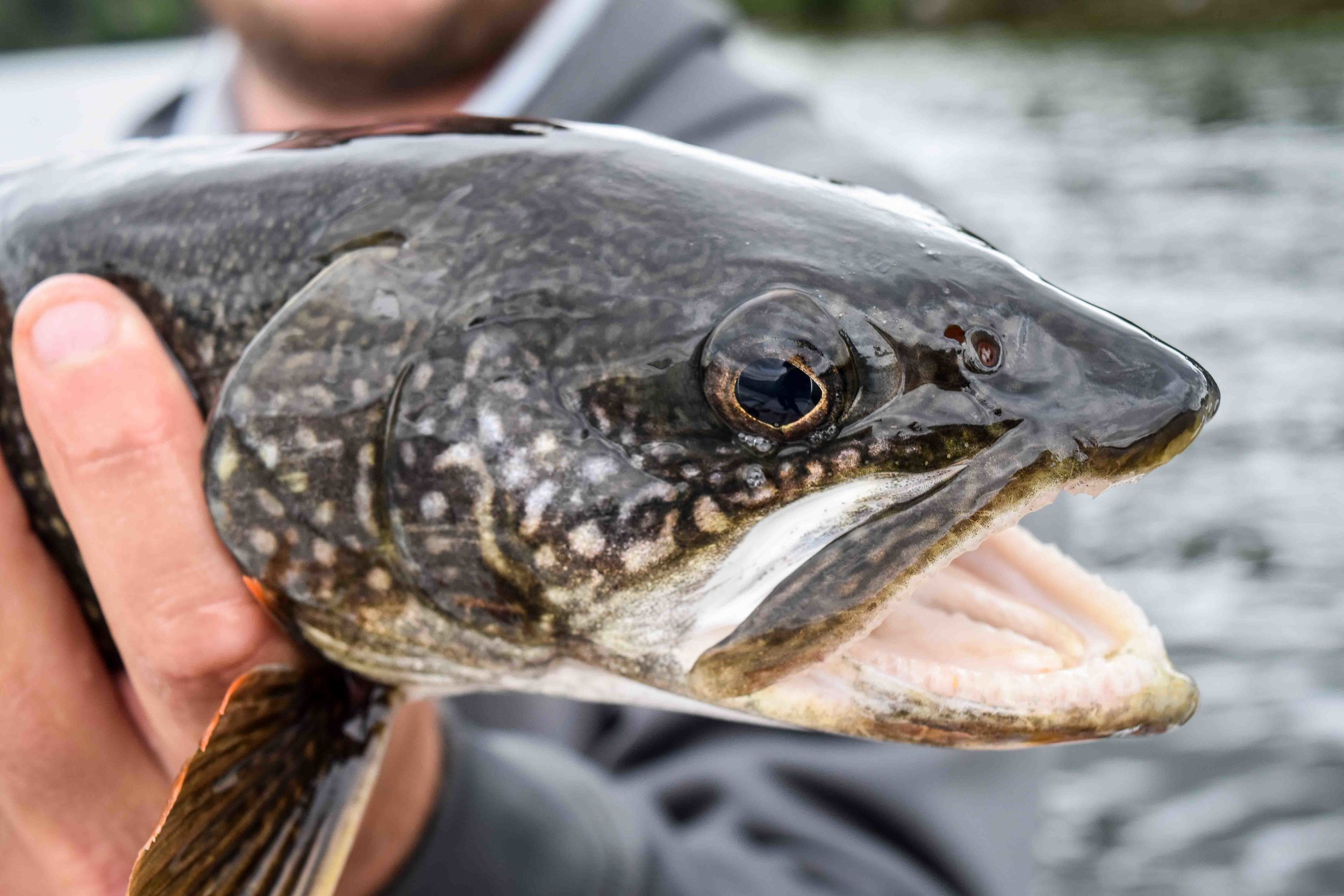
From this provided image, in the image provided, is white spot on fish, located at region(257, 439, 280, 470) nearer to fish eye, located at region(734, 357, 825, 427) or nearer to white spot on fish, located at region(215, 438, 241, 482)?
white spot on fish, located at region(215, 438, 241, 482)

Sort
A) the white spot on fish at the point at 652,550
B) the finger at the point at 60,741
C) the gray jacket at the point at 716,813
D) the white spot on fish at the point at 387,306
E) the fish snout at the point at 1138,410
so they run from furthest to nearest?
the gray jacket at the point at 716,813, the finger at the point at 60,741, the white spot on fish at the point at 387,306, the white spot on fish at the point at 652,550, the fish snout at the point at 1138,410

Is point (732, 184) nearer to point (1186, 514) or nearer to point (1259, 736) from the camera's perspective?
point (1259, 736)

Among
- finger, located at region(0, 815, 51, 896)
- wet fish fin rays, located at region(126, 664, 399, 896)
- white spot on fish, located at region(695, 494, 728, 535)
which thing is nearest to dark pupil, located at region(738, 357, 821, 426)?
white spot on fish, located at region(695, 494, 728, 535)

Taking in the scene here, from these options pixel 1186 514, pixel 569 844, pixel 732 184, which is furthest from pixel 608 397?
pixel 1186 514

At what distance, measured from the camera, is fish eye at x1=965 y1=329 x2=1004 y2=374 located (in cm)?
162

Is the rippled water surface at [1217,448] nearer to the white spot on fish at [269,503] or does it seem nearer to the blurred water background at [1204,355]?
the blurred water background at [1204,355]

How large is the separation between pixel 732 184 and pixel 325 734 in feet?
3.49

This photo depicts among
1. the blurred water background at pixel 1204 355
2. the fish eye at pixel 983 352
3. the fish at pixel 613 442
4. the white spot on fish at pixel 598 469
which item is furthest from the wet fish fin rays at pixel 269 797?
the blurred water background at pixel 1204 355

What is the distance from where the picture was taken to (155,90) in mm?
5688

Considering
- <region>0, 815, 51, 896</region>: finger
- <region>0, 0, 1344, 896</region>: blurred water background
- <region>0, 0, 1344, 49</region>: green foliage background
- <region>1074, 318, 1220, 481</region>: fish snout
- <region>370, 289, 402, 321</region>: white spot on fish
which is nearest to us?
<region>1074, 318, 1220, 481</region>: fish snout

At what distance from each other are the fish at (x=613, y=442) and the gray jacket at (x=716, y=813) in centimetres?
67

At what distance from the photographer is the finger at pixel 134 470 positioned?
187 cm

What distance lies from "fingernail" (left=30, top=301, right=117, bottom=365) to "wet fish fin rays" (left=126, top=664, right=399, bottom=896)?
56 centimetres

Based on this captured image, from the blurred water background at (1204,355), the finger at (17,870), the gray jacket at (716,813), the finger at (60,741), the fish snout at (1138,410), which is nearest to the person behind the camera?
the fish snout at (1138,410)
